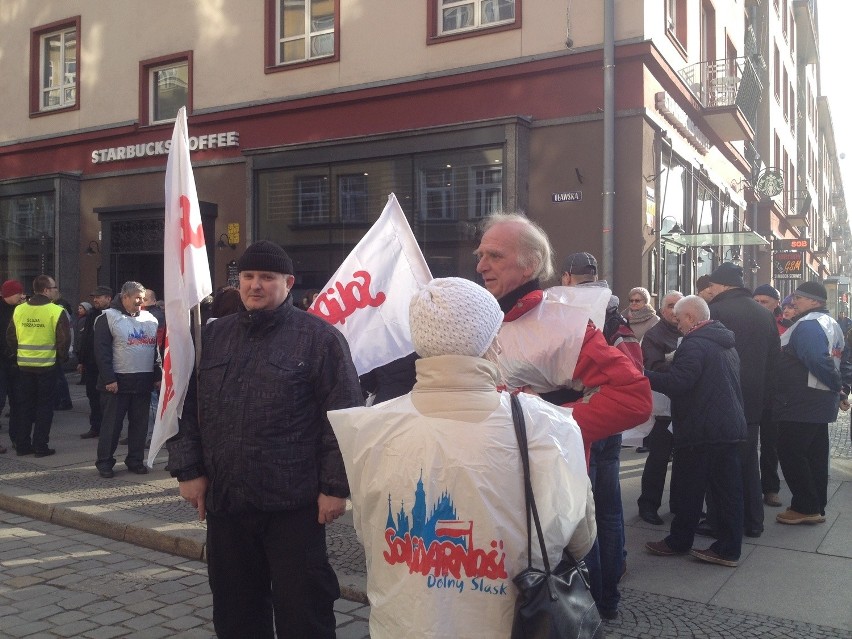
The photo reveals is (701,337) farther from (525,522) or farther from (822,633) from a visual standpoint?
(525,522)

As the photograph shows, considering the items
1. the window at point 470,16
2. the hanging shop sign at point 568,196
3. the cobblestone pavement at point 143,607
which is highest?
the window at point 470,16

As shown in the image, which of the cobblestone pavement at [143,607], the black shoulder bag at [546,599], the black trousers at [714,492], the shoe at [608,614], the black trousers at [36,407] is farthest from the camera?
the black trousers at [36,407]

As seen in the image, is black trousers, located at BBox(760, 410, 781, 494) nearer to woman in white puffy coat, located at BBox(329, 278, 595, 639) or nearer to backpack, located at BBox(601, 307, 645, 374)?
backpack, located at BBox(601, 307, 645, 374)

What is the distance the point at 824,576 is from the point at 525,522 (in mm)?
4066

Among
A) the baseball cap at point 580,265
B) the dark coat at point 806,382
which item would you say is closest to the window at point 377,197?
the dark coat at point 806,382

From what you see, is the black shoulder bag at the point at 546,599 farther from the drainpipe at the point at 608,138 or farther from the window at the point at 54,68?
the window at the point at 54,68

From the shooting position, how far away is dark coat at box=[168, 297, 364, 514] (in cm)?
330

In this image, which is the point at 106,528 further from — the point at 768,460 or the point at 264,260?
the point at 768,460

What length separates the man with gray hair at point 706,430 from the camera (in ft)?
18.4

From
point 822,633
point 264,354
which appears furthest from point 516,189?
point 264,354

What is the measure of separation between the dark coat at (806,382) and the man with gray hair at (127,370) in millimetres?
5856

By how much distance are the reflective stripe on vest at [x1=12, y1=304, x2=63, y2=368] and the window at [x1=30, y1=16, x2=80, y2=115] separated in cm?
1069

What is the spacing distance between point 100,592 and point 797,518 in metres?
5.20

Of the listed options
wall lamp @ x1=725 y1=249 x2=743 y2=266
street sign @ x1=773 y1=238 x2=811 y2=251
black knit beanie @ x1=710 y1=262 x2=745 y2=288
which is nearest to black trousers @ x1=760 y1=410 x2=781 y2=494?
black knit beanie @ x1=710 y1=262 x2=745 y2=288
